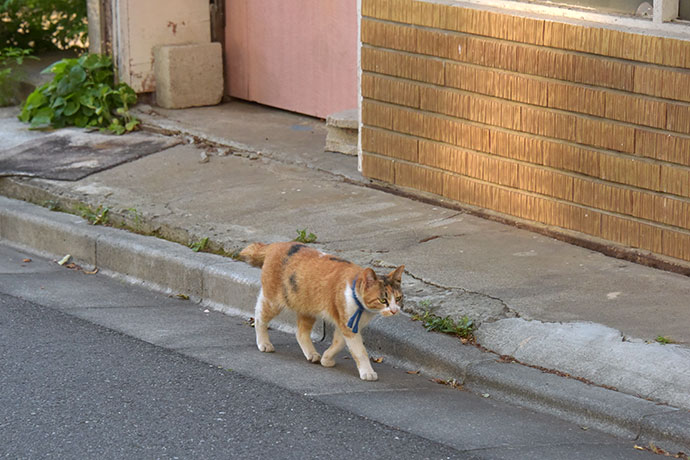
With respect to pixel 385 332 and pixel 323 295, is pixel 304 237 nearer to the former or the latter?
pixel 385 332

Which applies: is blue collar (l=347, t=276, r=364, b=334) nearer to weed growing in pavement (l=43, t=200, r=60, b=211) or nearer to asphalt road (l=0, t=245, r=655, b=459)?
asphalt road (l=0, t=245, r=655, b=459)

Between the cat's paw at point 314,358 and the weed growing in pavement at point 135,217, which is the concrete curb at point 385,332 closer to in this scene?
the weed growing in pavement at point 135,217

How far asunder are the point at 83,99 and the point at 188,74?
96 centimetres

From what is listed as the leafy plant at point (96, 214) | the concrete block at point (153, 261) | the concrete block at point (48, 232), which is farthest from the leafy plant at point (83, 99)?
the concrete block at point (153, 261)

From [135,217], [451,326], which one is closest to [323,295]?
[451,326]

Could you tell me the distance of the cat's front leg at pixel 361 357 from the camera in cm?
525

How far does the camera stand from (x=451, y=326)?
553 cm

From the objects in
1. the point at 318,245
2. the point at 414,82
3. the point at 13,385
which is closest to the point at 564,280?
the point at 318,245

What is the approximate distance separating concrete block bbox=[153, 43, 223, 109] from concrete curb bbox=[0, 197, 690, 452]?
2163 millimetres

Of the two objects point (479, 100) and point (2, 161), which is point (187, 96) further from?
point (479, 100)

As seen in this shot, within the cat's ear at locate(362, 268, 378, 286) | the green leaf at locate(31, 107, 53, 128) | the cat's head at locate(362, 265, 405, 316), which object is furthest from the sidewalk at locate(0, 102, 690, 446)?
the cat's ear at locate(362, 268, 378, 286)

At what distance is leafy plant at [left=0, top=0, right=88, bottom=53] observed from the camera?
36.0 feet

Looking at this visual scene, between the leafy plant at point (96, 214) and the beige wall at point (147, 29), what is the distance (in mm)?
2378

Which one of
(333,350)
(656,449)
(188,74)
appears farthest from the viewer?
(188,74)
